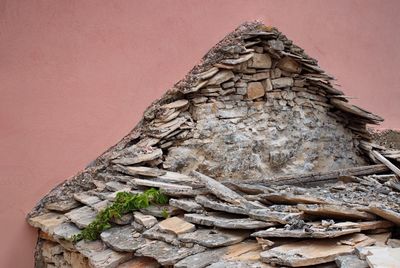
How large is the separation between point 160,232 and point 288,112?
2.69 meters

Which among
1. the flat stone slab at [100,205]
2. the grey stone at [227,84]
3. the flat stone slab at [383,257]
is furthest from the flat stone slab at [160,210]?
the grey stone at [227,84]

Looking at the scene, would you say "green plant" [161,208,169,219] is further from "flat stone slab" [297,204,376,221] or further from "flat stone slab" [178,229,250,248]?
"flat stone slab" [297,204,376,221]

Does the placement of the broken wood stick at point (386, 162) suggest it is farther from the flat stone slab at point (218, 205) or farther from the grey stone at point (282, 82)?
the flat stone slab at point (218, 205)

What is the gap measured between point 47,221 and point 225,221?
5.94 ft

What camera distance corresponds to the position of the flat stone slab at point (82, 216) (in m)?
3.70

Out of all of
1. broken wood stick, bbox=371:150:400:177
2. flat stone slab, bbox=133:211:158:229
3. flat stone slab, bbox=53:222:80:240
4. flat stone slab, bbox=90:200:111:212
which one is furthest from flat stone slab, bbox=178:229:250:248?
broken wood stick, bbox=371:150:400:177

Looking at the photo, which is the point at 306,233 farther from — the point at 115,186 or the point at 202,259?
the point at 115,186

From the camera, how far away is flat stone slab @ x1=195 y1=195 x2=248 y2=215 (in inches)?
121

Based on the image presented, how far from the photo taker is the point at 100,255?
3.29 metres

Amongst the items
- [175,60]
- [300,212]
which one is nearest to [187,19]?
[175,60]

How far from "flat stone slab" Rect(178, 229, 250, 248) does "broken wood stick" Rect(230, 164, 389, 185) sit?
1274 mm

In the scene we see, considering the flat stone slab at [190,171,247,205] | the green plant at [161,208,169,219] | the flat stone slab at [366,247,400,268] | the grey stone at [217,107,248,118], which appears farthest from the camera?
the grey stone at [217,107,248,118]

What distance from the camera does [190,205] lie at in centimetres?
336

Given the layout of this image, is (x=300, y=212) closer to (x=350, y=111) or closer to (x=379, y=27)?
(x=350, y=111)
